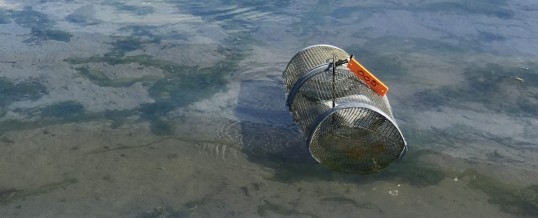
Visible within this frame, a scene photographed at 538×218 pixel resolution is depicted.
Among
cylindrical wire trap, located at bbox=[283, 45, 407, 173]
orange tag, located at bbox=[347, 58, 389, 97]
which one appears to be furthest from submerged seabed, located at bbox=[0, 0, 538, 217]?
orange tag, located at bbox=[347, 58, 389, 97]

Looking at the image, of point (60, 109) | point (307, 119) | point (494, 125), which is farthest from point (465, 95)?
point (60, 109)

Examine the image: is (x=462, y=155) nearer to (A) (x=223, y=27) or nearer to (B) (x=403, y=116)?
(B) (x=403, y=116)

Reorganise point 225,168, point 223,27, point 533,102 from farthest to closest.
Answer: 1. point 223,27
2. point 533,102
3. point 225,168

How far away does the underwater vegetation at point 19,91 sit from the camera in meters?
6.02

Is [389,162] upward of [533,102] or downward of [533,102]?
downward

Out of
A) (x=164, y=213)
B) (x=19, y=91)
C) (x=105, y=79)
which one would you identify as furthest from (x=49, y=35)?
(x=164, y=213)

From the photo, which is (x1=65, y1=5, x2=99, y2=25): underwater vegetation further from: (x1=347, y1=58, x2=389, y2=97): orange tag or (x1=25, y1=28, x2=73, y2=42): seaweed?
(x1=347, y1=58, x2=389, y2=97): orange tag

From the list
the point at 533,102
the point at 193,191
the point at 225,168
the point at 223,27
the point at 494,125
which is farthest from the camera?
the point at 223,27

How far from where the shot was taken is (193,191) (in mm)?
4645

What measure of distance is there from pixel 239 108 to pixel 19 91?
2.82m

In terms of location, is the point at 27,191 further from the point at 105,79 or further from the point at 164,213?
the point at 105,79

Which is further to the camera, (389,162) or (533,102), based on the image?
(533,102)

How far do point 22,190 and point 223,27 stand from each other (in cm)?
414

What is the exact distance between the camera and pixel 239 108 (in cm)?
584
